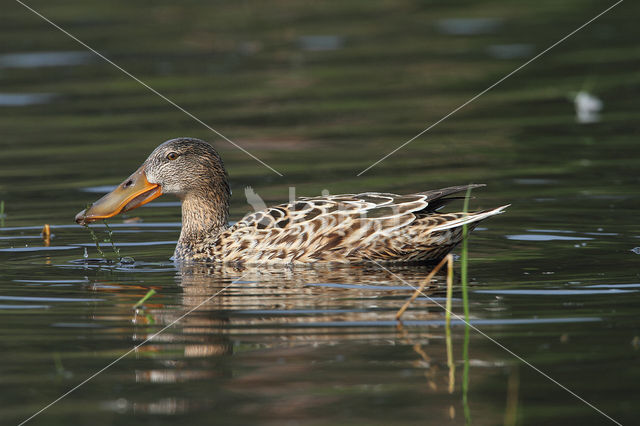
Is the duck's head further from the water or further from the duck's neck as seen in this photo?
the water

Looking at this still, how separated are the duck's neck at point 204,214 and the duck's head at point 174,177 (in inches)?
0.6

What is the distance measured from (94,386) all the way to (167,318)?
1.30 metres

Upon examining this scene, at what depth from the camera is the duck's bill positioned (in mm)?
9164

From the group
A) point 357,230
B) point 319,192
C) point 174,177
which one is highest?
point 174,177

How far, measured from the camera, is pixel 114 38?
20.4 meters

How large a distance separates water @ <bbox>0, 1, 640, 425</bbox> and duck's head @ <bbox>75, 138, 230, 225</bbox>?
462 millimetres

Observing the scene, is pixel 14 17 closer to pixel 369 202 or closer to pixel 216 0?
pixel 216 0

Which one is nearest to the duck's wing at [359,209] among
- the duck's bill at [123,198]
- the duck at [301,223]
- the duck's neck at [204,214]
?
the duck at [301,223]

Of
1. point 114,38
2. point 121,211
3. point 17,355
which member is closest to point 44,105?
point 114,38

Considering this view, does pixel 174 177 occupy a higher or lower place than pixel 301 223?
higher

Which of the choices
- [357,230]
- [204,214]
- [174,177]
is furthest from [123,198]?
[357,230]

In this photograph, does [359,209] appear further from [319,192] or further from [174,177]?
[319,192]

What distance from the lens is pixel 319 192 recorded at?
36.6 ft

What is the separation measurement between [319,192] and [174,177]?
7.01 ft
